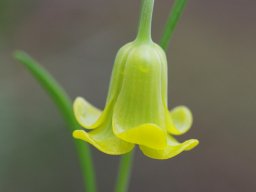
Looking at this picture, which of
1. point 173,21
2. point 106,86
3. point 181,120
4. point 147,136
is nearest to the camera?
point 147,136

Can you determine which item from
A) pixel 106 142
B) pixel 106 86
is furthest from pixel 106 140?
pixel 106 86

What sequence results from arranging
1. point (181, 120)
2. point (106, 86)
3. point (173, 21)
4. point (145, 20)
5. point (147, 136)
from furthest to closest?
1. point (106, 86)
2. point (181, 120)
3. point (173, 21)
4. point (145, 20)
5. point (147, 136)

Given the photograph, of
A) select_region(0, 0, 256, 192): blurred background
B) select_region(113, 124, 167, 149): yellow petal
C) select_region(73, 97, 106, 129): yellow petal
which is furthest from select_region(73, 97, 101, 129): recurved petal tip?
select_region(0, 0, 256, 192): blurred background

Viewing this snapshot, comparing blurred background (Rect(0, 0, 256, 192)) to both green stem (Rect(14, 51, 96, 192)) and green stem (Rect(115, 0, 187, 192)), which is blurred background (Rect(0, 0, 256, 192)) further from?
green stem (Rect(115, 0, 187, 192))

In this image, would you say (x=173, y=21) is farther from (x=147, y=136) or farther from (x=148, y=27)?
(x=147, y=136)

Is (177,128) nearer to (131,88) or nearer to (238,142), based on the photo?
(131,88)
